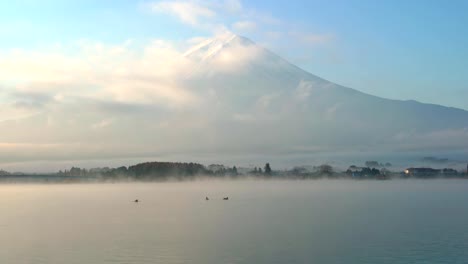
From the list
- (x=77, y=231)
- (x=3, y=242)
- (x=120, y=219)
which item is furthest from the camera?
(x=120, y=219)

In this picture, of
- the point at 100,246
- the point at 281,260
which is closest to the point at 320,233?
the point at 281,260

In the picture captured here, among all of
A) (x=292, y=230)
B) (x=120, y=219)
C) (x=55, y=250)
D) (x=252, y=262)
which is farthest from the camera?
(x=120, y=219)

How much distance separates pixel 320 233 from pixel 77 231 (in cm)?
2113

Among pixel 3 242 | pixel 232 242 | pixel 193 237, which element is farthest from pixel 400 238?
pixel 3 242

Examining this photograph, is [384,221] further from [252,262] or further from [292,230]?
[252,262]

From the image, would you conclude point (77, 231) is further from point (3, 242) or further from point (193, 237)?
point (193, 237)

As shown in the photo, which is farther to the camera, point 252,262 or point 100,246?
point 100,246

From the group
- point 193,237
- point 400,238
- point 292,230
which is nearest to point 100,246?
point 193,237

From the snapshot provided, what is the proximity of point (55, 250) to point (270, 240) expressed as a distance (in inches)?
585

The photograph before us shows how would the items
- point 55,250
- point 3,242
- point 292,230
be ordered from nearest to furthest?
point 55,250 < point 3,242 < point 292,230

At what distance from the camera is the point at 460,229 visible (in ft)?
162

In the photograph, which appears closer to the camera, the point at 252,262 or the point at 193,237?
the point at 252,262

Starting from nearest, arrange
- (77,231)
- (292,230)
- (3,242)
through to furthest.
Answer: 1. (3,242)
2. (292,230)
3. (77,231)

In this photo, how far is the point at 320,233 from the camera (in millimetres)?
48562
